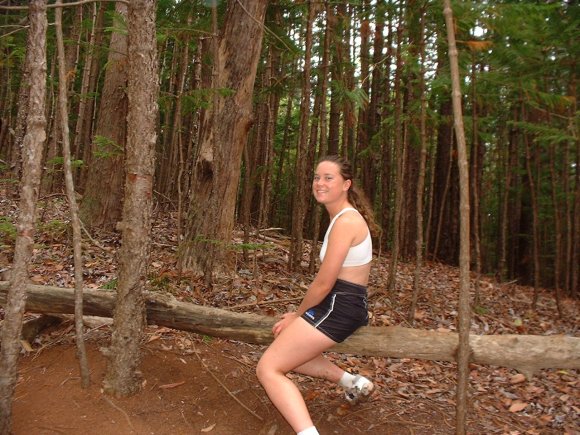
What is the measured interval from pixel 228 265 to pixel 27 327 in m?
2.95

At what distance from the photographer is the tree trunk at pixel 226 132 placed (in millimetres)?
6625

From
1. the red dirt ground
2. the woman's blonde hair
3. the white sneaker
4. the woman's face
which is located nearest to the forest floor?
the red dirt ground

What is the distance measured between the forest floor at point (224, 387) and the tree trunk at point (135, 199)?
0.31 meters

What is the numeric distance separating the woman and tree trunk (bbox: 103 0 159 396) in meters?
1.20

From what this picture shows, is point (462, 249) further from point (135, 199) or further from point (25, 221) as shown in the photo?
point (25, 221)

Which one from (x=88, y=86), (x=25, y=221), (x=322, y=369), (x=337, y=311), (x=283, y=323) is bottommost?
(x=322, y=369)

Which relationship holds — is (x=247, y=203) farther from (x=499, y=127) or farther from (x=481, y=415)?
(x=499, y=127)

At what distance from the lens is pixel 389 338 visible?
3998mm

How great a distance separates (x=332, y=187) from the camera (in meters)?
3.70

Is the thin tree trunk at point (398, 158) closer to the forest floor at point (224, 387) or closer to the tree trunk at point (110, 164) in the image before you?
the forest floor at point (224, 387)

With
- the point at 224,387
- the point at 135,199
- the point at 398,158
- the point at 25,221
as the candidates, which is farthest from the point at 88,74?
the point at 224,387

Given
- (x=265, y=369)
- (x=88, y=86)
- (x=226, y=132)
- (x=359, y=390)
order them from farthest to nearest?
1. (x=88, y=86)
2. (x=226, y=132)
3. (x=359, y=390)
4. (x=265, y=369)

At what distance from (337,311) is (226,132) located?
12.7 ft

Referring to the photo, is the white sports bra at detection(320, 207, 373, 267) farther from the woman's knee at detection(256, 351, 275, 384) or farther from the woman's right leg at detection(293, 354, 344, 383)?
the woman's right leg at detection(293, 354, 344, 383)
